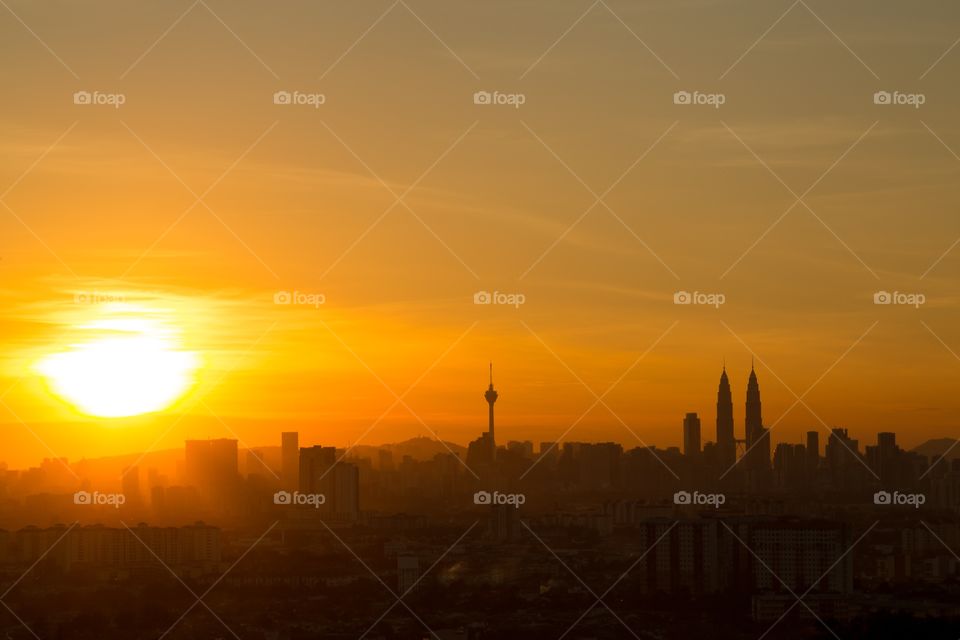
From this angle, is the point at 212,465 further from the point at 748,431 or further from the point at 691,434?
the point at 748,431

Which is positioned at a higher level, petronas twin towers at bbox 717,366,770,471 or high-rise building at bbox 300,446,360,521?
petronas twin towers at bbox 717,366,770,471

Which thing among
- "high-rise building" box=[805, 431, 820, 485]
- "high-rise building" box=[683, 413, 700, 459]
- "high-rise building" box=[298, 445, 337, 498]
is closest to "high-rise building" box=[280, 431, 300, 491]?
"high-rise building" box=[298, 445, 337, 498]

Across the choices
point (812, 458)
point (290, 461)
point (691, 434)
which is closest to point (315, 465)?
point (290, 461)

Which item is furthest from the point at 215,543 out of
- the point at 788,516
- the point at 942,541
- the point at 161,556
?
the point at 942,541

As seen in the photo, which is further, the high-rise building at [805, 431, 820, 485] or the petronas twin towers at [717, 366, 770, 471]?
the high-rise building at [805, 431, 820, 485]

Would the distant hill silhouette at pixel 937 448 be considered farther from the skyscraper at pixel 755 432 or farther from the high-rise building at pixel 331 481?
the high-rise building at pixel 331 481

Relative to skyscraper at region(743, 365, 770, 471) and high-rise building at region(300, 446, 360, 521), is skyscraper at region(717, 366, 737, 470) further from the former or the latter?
high-rise building at region(300, 446, 360, 521)
